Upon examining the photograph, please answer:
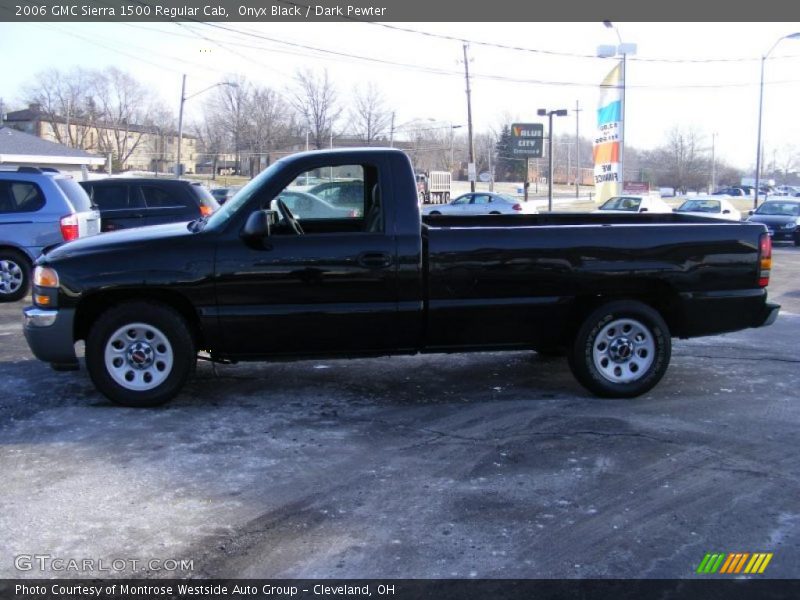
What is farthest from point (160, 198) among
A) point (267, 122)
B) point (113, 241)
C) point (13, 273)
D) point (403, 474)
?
point (267, 122)

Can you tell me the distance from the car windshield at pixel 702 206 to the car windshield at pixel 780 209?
1.90m

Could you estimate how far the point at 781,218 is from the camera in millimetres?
25000

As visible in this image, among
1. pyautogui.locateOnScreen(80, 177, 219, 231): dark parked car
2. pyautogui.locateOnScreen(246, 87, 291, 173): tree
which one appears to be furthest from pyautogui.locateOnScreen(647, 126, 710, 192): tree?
pyautogui.locateOnScreen(80, 177, 219, 231): dark parked car

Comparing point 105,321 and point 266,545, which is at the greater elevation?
point 105,321

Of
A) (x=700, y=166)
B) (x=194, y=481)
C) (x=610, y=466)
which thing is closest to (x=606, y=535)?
(x=610, y=466)

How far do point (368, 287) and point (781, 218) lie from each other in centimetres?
2324

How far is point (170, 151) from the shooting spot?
92938mm

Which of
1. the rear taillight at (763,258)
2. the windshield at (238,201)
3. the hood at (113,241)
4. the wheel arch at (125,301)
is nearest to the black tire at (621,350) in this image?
the rear taillight at (763,258)

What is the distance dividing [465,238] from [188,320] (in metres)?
2.23

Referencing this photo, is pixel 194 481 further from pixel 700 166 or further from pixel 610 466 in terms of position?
pixel 700 166

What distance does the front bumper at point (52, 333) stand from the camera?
5637 mm

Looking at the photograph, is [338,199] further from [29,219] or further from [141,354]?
[29,219]

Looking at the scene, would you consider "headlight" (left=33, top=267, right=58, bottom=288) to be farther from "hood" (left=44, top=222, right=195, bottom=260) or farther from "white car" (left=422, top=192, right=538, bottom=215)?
"white car" (left=422, top=192, right=538, bottom=215)

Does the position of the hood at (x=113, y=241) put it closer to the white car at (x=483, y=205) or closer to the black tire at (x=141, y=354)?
the black tire at (x=141, y=354)
